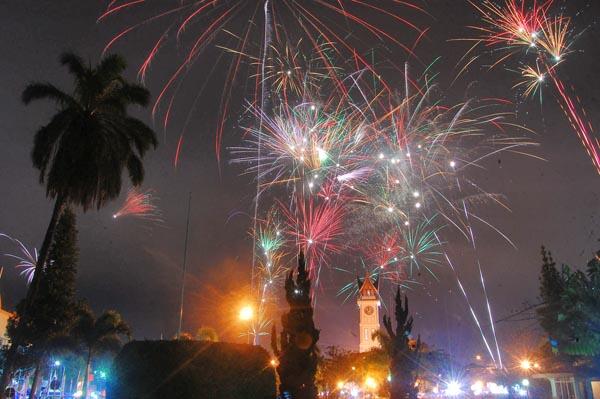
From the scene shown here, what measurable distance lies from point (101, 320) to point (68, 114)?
32.7m

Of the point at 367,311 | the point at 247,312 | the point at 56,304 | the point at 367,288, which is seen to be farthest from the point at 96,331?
the point at 367,288

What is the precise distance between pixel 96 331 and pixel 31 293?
30388mm

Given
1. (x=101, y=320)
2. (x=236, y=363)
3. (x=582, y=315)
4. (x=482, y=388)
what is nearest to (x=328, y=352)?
(x=482, y=388)

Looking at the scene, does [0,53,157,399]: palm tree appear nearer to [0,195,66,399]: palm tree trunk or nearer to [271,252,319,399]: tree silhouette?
[0,195,66,399]: palm tree trunk

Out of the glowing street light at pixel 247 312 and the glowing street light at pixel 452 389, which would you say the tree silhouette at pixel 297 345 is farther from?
the glowing street light at pixel 452 389

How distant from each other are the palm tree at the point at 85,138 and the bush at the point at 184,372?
5.85 metres

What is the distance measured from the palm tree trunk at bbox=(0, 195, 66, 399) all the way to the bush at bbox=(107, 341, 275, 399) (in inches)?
191

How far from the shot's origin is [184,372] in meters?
16.8

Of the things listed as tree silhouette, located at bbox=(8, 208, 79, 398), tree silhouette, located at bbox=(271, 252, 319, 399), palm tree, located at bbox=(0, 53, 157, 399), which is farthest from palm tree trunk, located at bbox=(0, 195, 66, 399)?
tree silhouette, located at bbox=(8, 208, 79, 398)

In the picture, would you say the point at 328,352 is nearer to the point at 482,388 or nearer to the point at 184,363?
the point at 482,388

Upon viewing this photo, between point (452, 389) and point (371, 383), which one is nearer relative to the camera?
point (452, 389)

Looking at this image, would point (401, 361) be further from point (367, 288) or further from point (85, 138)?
point (367, 288)

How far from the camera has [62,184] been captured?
20891mm

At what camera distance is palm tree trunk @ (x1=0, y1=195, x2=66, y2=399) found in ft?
63.4
